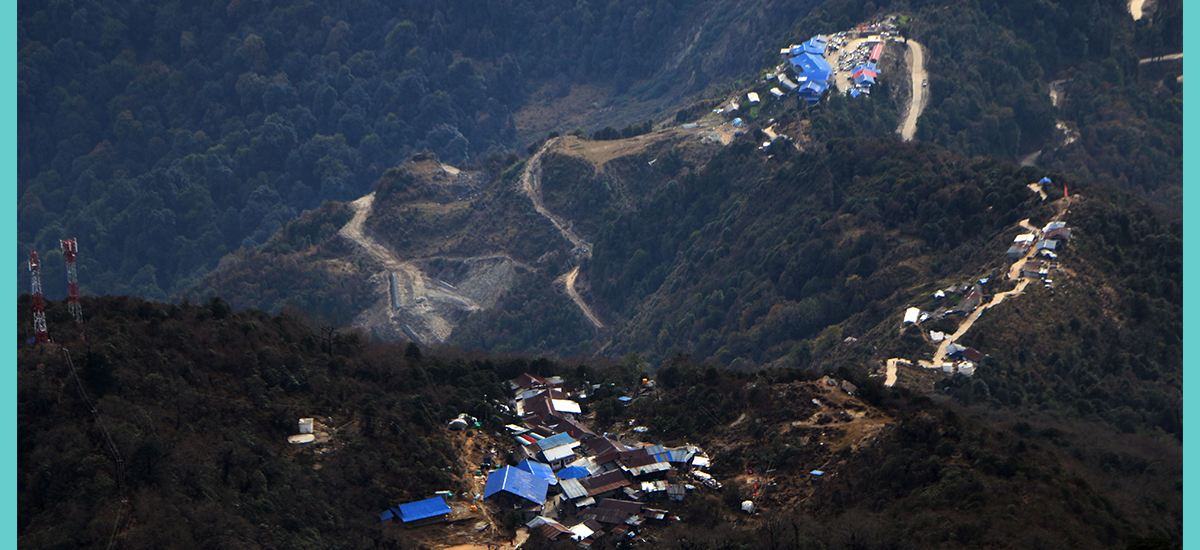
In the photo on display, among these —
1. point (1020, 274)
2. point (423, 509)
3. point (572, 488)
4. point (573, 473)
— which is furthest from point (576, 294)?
point (423, 509)

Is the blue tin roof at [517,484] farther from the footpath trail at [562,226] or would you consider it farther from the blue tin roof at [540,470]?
the footpath trail at [562,226]

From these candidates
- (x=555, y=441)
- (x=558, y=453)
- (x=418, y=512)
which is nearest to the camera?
(x=418, y=512)

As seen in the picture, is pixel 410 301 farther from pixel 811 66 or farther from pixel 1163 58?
pixel 1163 58

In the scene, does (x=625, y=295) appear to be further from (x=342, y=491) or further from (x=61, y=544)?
(x=61, y=544)

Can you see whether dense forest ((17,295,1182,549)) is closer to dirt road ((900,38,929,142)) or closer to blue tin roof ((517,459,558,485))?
blue tin roof ((517,459,558,485))

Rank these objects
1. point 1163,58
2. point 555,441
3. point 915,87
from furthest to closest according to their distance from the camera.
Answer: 1. point 1163,58
2. point 915,87
3. point 555,441

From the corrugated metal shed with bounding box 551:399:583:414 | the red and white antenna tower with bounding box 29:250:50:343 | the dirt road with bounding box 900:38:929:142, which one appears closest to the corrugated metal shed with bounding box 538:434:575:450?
the corrugated metal shed with bounding box 551:399:583:414
